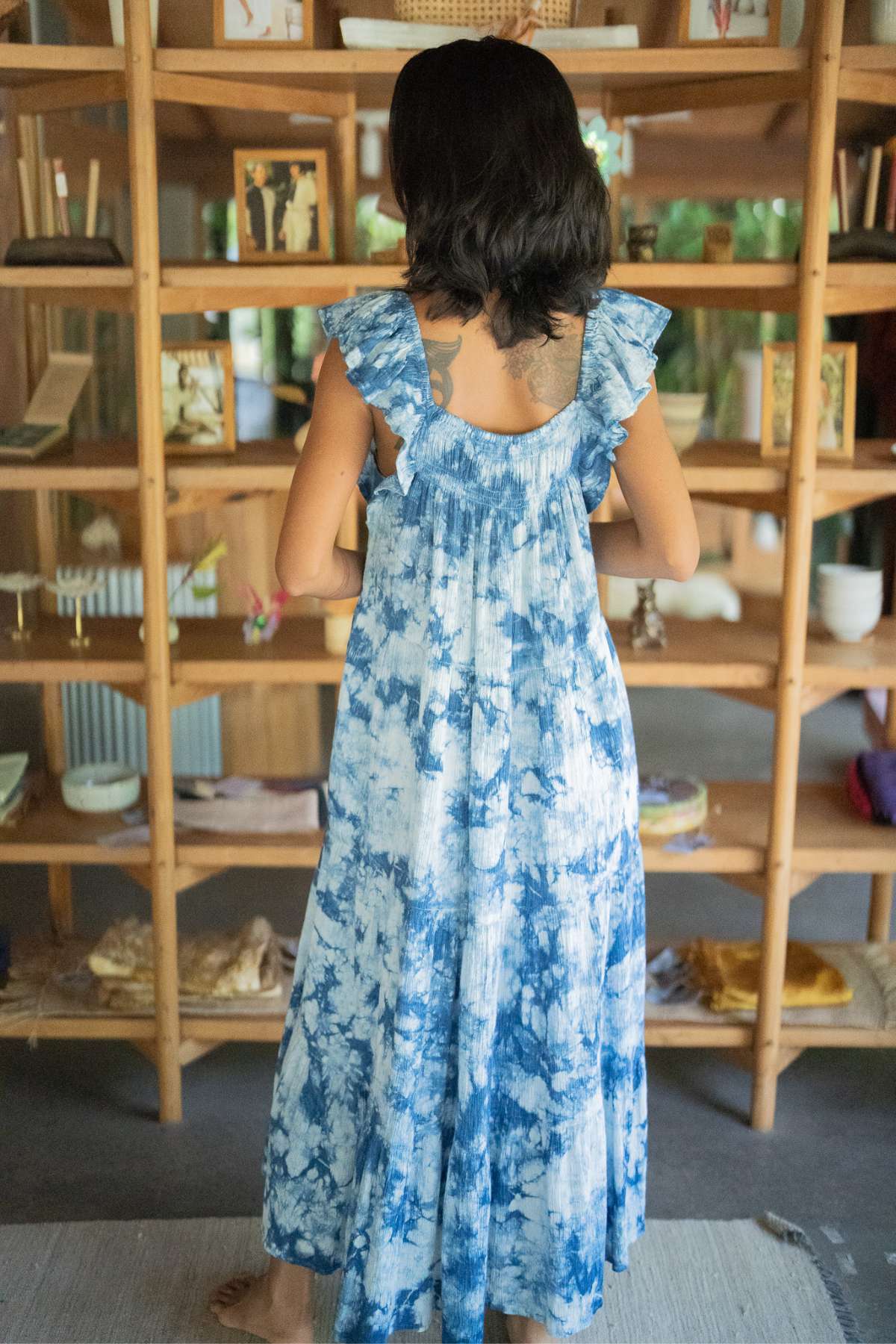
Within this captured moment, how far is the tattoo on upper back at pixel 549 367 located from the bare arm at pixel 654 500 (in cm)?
9

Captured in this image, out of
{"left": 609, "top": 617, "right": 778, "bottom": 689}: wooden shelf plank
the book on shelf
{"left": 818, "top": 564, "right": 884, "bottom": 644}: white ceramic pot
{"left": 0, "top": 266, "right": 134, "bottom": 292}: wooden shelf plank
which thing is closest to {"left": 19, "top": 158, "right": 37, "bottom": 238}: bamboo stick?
{"left": 0, "top": 266, "right": 134, "bottom": 292}: wooden shelf plank

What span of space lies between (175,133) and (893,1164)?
8.92ft

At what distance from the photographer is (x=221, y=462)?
8.36 ft

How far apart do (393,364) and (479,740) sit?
0.47 meters

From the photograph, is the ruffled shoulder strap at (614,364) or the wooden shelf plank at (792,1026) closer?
the ruffled shoulder strap at (614,364)

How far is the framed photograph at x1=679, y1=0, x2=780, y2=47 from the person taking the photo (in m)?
2.38

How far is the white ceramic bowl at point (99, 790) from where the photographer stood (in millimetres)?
2846

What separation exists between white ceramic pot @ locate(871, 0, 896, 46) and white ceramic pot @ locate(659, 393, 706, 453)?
2.30 ft

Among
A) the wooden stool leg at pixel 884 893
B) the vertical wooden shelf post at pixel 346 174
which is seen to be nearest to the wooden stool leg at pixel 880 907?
the wooden stool leg at pixel 884 893

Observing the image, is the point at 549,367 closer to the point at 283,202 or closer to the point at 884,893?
the point at 283,202

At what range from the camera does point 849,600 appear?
2.75 meters

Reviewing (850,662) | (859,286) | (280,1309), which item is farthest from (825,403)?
(280,1309)

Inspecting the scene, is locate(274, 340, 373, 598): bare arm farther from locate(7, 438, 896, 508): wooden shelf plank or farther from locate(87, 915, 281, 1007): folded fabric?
locate(87, 915, 281, 1007): folded fabric

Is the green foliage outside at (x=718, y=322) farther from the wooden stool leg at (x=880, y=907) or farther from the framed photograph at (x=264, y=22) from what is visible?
the framed photograph at (x=264, y=22)
